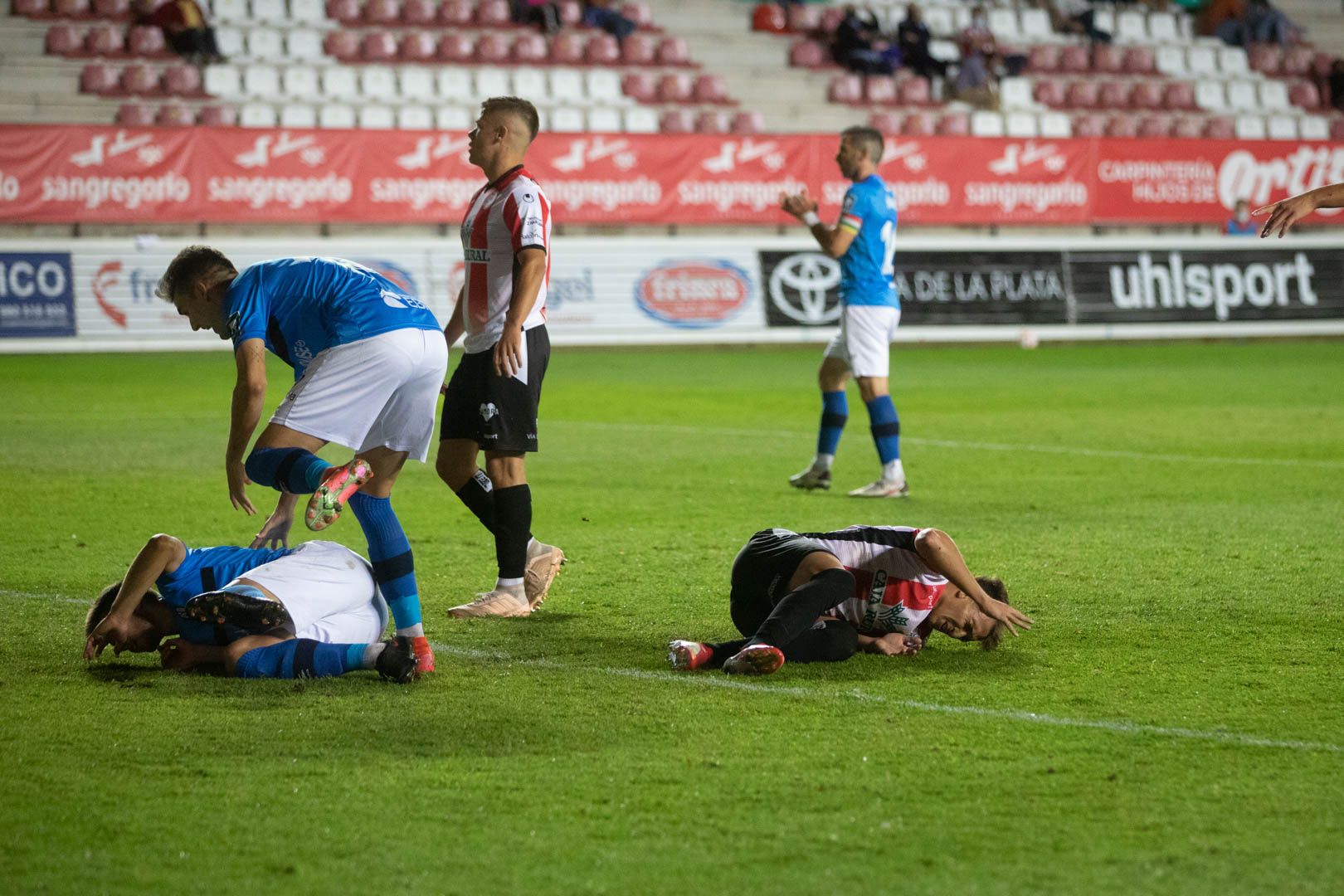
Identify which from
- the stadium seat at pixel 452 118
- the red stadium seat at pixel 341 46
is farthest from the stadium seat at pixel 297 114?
the stadium seat at pixel 452 118

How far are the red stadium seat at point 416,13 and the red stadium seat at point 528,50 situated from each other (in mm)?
1456

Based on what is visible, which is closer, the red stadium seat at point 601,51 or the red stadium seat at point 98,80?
the red stadium seat at point 98,80

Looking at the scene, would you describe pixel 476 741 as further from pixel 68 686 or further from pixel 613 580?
pixel 613 580

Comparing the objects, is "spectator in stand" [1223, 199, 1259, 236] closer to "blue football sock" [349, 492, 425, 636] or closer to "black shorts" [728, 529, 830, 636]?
"black shorts" [728, 529, 830, 636]

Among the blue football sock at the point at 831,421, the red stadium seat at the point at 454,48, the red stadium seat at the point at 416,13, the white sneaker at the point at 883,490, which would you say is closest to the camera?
the white sneaker at the point at 883,490

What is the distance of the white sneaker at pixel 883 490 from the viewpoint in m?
9.54

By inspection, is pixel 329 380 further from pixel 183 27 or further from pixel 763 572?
pixel 183 27

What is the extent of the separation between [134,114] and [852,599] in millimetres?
20022

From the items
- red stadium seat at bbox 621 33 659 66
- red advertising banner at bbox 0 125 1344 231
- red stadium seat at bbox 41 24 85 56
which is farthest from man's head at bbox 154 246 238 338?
red stadium seat at bbox 621 33 659 66

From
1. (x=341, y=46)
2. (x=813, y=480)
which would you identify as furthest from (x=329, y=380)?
(x=341, y=46)

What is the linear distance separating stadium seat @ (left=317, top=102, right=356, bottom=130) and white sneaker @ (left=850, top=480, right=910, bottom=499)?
16.5 meters

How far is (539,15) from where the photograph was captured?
26484 millimetres

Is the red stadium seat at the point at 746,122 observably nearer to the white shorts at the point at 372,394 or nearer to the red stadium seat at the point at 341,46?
the red stadium seat at the point at 341,46

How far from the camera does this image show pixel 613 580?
6.81 meters
